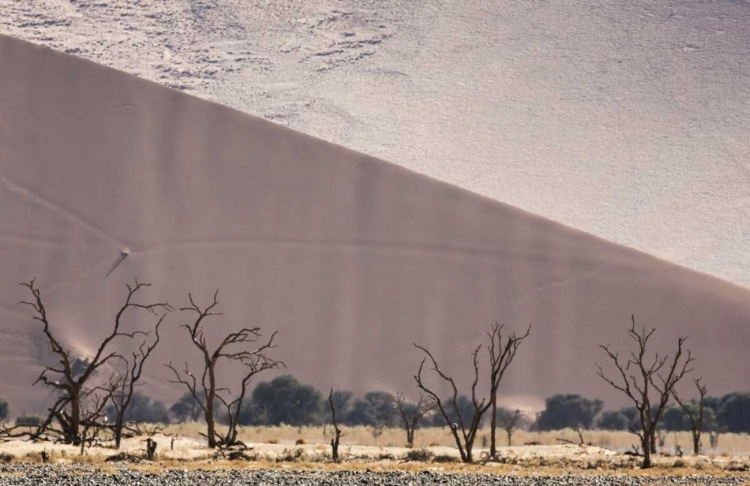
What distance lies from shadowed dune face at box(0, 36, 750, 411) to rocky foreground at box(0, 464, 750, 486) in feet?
109

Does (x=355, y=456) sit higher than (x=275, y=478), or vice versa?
(x=355, y=456)

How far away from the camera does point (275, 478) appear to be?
17297mm

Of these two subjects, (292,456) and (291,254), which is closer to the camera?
(292,456)

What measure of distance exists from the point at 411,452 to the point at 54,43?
9139 centimetres

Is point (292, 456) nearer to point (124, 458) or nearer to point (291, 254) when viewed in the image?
point (124, 458)

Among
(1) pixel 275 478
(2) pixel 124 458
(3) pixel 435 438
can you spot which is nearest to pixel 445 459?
(2) pixel 124 458

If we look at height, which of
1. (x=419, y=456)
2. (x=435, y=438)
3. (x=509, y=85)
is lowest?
(x=419, y=456)

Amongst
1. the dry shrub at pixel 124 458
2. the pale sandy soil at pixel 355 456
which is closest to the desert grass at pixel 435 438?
the pale sandy soil at pixel 355 456

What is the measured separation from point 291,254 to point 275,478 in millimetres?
43479

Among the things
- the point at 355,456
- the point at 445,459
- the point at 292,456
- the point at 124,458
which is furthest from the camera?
the point at 355,456

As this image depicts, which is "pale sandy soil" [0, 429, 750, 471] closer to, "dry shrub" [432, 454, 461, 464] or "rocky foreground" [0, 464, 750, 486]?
"dry shrub" [432, 454, 461, 464]

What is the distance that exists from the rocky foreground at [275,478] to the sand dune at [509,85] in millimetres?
60845

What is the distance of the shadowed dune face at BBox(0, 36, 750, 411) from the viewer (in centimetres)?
5616

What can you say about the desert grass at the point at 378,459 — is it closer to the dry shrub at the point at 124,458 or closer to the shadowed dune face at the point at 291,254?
the dry shrub at the point at 124,458
